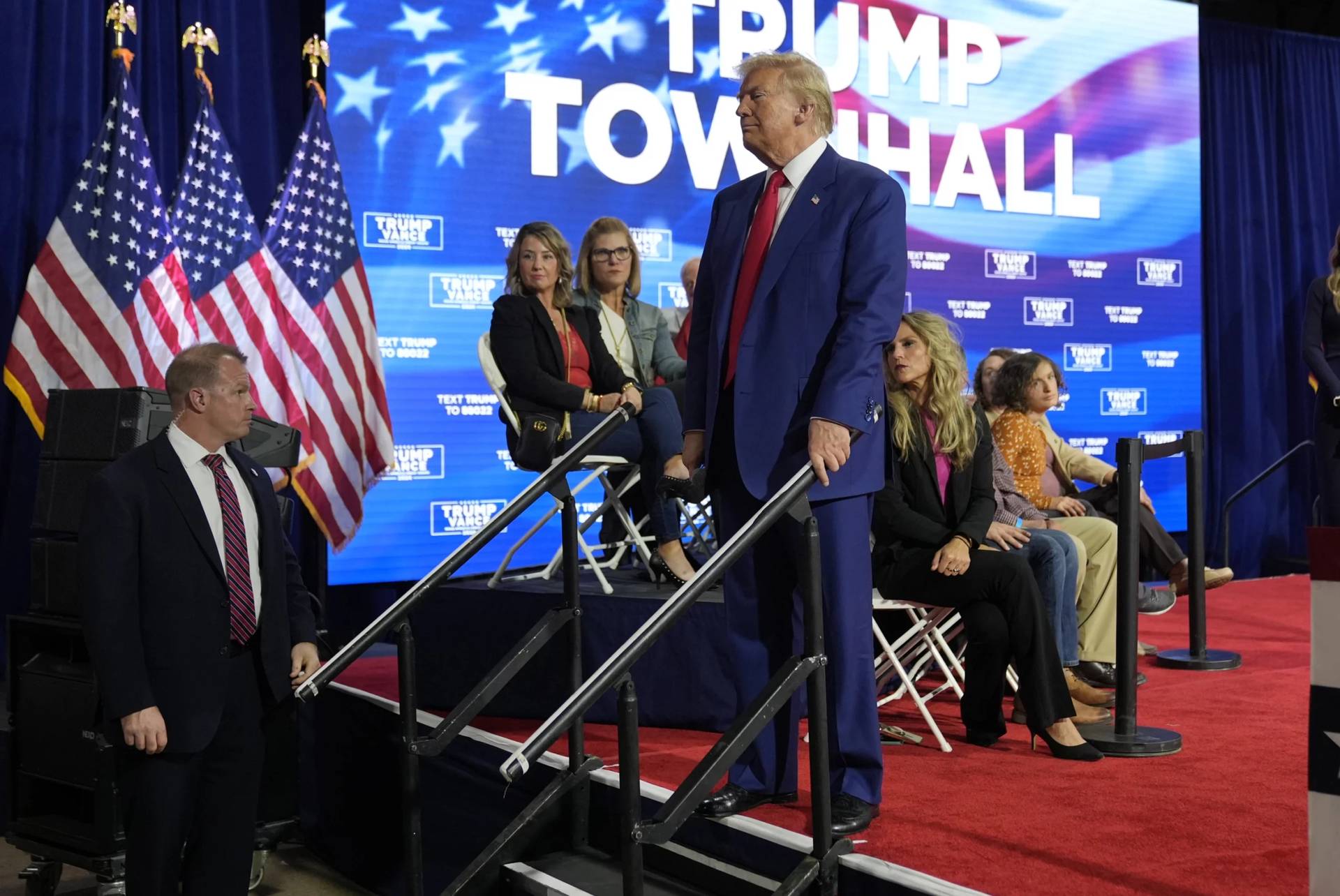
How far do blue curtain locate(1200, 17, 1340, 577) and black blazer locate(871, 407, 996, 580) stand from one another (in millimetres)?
5917

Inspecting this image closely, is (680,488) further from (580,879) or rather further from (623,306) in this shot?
(580,879)

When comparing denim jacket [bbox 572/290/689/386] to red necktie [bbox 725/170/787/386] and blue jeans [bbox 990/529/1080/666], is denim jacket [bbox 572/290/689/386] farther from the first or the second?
red necktie [bbox 725/170/787/386]

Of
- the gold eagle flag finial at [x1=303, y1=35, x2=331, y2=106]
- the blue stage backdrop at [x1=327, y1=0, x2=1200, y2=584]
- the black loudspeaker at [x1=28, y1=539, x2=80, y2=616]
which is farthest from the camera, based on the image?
the blue stage backdrop at [x1=327, y1=0, x2=1200, y2=584]

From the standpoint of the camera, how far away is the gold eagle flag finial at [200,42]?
572 centimetres

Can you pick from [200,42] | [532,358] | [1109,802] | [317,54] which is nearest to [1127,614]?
[1109,802]

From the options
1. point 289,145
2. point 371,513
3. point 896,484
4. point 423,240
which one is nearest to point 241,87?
point 289,145

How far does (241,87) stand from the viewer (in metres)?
6.32

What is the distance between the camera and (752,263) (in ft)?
9.73

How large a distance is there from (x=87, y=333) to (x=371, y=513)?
1.45 m

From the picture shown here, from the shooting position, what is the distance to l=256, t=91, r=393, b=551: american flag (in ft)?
19.0

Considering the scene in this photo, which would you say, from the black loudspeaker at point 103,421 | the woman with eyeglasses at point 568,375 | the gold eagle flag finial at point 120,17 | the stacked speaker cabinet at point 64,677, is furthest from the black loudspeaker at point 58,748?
the gold eagle flag finial at point 120,17

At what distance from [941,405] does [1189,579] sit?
1.85 meters

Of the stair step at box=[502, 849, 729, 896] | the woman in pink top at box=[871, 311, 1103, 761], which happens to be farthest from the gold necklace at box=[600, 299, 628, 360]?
the stair step at box=[502, 849, 729, 896]

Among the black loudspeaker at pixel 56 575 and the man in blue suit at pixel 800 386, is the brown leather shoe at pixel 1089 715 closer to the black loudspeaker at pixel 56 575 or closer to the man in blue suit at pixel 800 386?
the man in blue suit at pixel 800 386
